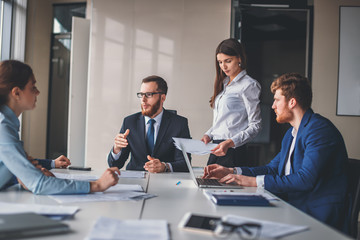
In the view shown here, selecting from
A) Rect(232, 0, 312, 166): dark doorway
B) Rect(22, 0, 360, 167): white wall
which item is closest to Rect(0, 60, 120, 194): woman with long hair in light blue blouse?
Rect(22, 0, 360, 167): white wall

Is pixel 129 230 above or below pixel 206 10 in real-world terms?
below

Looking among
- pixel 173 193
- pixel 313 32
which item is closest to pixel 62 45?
pixel 313 32

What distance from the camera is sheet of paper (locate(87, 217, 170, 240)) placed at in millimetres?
989

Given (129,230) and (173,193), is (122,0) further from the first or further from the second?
(129,230)

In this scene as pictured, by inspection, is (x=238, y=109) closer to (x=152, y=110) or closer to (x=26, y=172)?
(x=152, y=110)

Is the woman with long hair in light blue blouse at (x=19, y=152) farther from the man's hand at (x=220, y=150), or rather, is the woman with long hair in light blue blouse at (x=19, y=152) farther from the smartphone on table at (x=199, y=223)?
the man's hand at (x=220, y=150)

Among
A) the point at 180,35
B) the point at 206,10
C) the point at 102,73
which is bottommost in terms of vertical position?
the point at 102,73

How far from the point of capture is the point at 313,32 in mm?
4402

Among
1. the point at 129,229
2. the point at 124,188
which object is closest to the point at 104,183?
the point at 124,188

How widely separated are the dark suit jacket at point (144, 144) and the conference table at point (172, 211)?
93 cm

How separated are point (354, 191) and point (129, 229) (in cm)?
127

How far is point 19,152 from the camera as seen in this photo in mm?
1578

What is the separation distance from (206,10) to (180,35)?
1.46 feet

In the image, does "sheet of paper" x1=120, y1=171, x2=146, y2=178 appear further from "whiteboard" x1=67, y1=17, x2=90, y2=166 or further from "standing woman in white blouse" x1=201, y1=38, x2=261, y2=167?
"whiteboard" x1=67, y1=17, x2=90, y2=166
